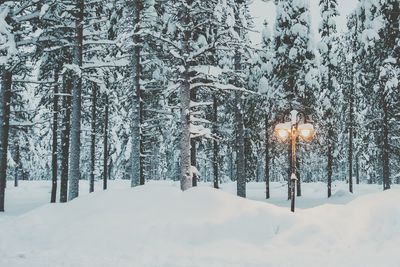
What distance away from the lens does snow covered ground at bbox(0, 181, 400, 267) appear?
8.62 metres

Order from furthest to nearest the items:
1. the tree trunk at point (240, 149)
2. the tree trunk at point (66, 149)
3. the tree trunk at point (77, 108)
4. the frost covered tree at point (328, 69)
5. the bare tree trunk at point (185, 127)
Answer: the frost covered tree at point (328, 69) < the tree trunk at point (240, 149) < the tree trunk at point (66, 149) < the tree trunk at point (77, 108) < the bare tree trunk at point (185, 127)

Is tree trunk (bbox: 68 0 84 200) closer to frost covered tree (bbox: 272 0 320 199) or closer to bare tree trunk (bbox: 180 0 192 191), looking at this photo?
bare tree trunk (bbox: 180 0 192 191)


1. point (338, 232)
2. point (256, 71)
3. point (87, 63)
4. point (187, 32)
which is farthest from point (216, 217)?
point (256, 71)

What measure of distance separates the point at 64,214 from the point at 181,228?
3.47 metres

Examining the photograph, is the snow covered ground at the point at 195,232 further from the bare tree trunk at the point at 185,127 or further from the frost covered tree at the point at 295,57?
the frost covered tree at the point at 295,57

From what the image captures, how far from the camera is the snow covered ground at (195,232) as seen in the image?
28.3 feet

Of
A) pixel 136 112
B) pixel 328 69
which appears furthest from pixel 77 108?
pixel 328 69

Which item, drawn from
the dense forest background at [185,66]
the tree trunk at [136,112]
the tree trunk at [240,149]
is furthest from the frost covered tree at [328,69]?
the tree trunk at [136,112]

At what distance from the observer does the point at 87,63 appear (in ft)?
57.5

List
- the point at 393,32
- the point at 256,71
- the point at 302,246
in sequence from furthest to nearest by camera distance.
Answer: the point at 256,71 → the point at 393,32 → the point at 302,246

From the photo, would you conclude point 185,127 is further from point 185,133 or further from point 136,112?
point 136,112

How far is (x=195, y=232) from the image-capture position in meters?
10.1

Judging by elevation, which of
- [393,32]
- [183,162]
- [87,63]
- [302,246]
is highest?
[393,32]

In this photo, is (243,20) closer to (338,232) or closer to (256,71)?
(338,232)
